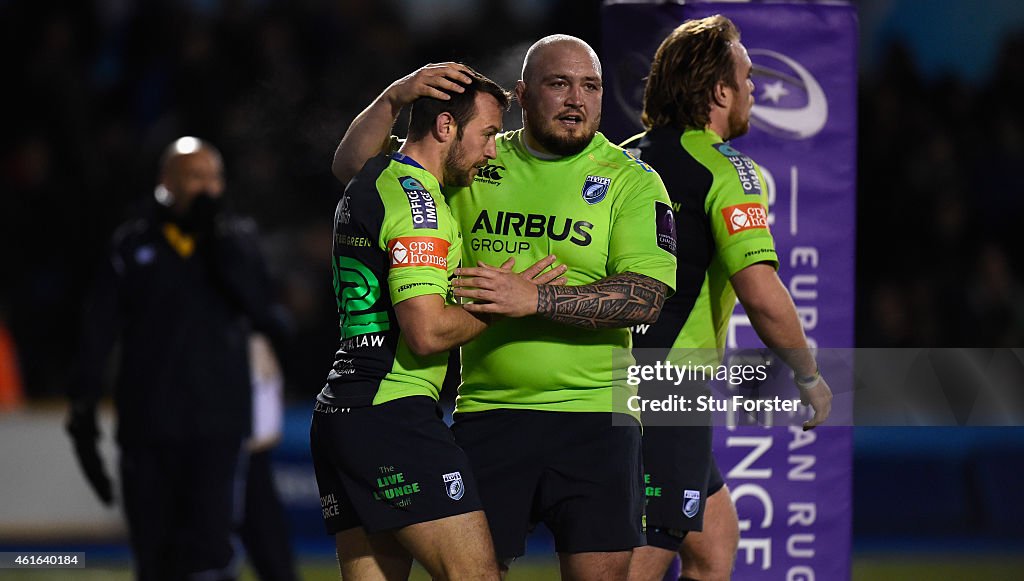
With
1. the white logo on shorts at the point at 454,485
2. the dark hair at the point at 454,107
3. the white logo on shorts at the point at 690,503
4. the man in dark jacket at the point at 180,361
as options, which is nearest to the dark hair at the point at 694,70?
the dark hair at the point at 454,107

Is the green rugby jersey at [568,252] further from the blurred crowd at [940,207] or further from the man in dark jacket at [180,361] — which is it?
the blurred crowd at [940,207]

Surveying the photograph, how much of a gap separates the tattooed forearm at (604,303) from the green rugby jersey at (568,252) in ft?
0.33

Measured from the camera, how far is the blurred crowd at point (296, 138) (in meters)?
11.5

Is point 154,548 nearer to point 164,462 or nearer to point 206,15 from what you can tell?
point 164,462

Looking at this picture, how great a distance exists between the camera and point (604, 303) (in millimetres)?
4254

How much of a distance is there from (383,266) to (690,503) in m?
1.39

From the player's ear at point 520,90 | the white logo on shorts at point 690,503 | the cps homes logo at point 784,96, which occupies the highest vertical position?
the cps homes logo at point 784,96

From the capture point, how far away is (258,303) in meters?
6.95

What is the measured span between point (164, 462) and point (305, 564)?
2633mm

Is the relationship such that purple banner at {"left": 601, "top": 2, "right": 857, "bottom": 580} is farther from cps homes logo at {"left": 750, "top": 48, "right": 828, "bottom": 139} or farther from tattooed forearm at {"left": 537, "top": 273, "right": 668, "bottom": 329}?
tattooed forearm at {"left": 537, "top": 273, "right": 668, "bottom": 329}

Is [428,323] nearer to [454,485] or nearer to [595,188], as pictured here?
[454,485]

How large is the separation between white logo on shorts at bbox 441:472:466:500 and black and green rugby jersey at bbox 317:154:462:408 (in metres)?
0.26

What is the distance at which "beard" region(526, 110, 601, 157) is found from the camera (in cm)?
452

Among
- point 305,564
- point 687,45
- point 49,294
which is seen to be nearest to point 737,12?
point 687,45
